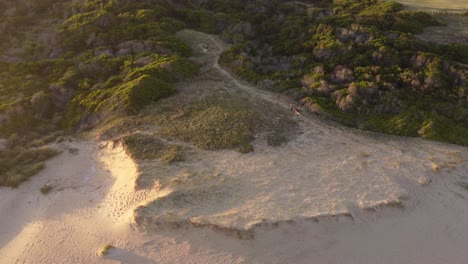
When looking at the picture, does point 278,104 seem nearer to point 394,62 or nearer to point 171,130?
point 171,130

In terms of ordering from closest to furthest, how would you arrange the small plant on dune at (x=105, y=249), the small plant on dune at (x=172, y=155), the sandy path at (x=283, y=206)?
1. the sandy path at (x=283, y=206)
2. the small plant on dune at (x=105, y=249)
3. the small plant on dune at (x=172, y=155)

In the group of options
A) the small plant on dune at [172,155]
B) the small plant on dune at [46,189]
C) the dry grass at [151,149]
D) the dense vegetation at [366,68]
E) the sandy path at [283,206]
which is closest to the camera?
the sandy path at [283,206]

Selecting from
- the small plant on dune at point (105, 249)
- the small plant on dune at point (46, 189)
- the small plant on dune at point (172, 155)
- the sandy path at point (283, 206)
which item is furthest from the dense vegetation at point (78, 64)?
the small plant on dune at point (105, 249)

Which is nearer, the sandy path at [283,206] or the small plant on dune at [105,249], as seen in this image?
the sandy path at [283,206]

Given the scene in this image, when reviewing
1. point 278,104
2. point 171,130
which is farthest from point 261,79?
point 171,130

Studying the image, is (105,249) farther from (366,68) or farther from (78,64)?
(366,68)

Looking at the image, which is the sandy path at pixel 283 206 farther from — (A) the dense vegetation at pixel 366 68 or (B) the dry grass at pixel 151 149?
(A) the dense vegetation at pixel 366 68

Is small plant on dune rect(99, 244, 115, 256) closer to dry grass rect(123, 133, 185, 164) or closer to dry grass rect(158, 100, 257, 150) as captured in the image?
dry grass rect(123, 133, 185, 164)
